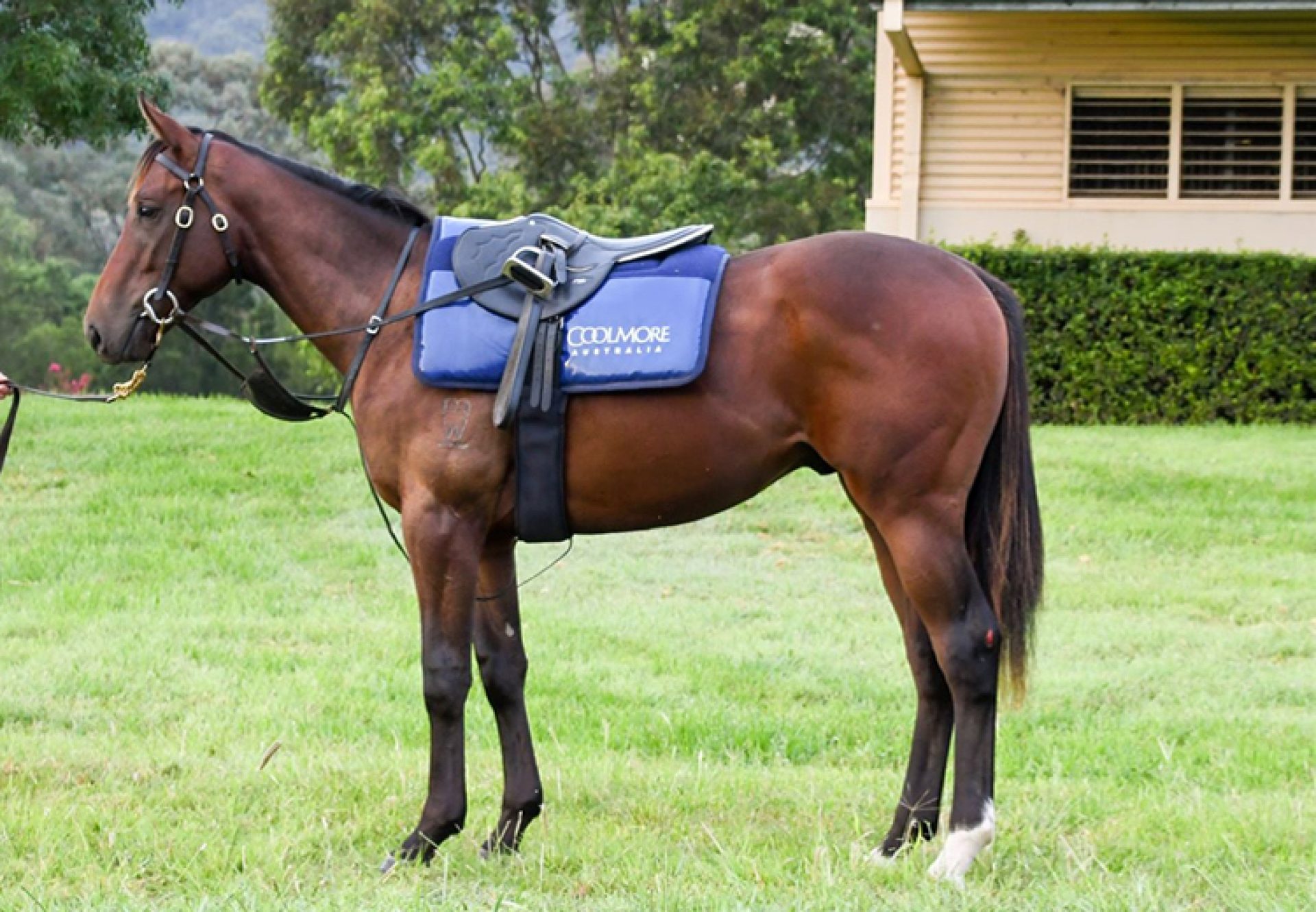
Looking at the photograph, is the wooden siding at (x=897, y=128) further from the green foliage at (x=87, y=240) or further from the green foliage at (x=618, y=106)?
the green foliage at (x=87, y=240)

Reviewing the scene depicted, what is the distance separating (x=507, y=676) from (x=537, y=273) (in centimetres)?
129

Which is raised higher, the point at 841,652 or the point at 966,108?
the point at 966,108

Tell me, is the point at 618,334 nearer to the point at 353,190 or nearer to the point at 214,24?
the point at 353,190

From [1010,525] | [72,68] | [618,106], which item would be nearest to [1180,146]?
[72,68]

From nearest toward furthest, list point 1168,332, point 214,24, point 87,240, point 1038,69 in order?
1. point 1168,332
2. point 1038,69
3. point 87,240
4. point 214,24

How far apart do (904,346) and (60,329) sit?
39.3m

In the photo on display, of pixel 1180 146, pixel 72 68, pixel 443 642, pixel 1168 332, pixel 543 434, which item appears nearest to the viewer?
pixel 543 434

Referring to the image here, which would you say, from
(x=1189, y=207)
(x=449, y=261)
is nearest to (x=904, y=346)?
(x=449, y=261)

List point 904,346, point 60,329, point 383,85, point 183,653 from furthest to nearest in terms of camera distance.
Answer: point 60,329, point 383,85, point 183,653, point 904,346

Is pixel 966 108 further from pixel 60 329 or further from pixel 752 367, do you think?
pixel 60 329

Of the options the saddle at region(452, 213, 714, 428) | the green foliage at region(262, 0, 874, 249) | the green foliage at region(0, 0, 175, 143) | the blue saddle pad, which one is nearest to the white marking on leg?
the blue saddle pad

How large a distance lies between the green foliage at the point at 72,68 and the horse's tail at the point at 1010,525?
10.6 metres

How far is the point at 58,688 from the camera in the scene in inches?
290

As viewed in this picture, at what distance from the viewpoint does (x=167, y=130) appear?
5094mm
